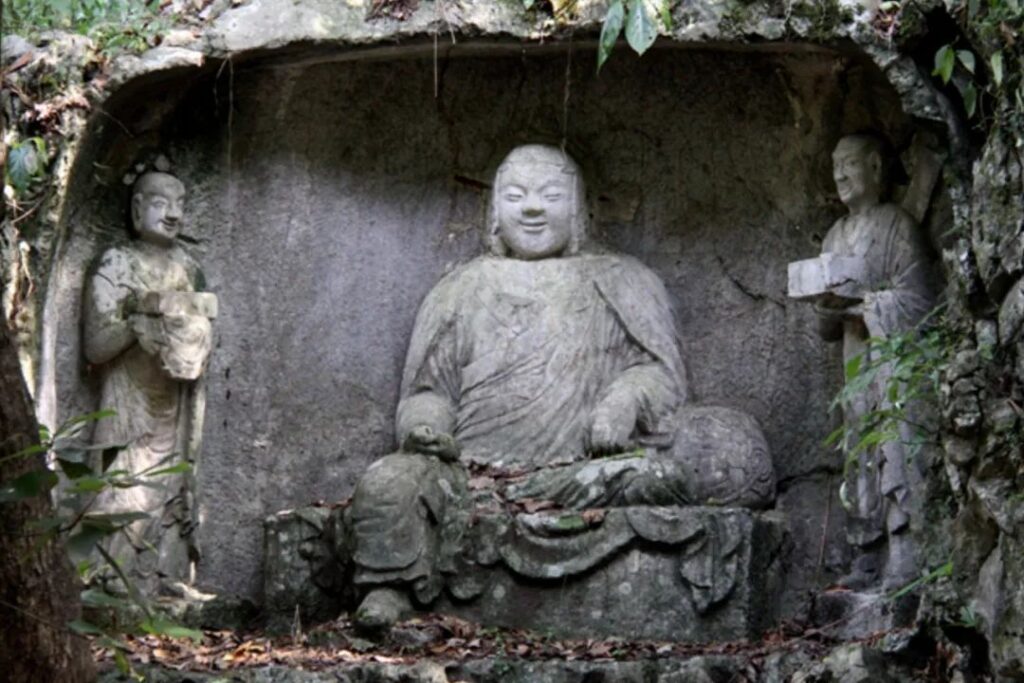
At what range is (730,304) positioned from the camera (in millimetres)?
10516

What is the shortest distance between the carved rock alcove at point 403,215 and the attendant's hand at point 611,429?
2.47ft

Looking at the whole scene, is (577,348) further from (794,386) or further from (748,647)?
(748,647)

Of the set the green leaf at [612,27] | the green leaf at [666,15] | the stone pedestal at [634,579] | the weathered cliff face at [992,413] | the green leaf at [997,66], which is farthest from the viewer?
the green leaf at [666,15]

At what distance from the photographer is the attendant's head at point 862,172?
974 cm

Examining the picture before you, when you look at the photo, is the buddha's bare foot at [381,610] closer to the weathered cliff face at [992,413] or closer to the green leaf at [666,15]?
the weathered cliff face at [992,413]

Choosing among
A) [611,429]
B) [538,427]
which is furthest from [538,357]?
[611,429]

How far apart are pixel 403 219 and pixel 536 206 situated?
2.44 feet

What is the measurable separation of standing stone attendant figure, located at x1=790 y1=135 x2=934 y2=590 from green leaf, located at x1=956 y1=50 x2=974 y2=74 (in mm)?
946

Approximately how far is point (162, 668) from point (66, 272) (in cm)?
240

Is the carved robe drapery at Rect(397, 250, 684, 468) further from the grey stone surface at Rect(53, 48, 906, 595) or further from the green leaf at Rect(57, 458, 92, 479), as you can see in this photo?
the green leaf at Rect(57, 458, 92, 479)

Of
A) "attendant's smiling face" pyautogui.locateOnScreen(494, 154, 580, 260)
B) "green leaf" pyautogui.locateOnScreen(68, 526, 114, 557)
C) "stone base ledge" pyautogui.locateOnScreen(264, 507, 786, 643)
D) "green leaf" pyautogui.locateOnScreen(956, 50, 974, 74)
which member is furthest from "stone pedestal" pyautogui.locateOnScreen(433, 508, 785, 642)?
"green leaf" pyautogui.locateOnScreen(68, 526, 114, 557)

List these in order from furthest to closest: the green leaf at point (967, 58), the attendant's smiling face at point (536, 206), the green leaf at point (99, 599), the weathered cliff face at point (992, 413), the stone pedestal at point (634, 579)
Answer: the attendant's smiling face at point (536, 206)
the stone pedestal at point (634, 579)
the green leaf at point (967, 58)
the weathered cliff face at point (992, 413)
the green leaf at point (99, 599)

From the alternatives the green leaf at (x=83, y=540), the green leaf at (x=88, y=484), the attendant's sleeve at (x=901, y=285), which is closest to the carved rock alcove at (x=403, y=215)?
the attendant's sleeve at (x=901, y=285)

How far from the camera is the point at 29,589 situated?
447 centimetres
